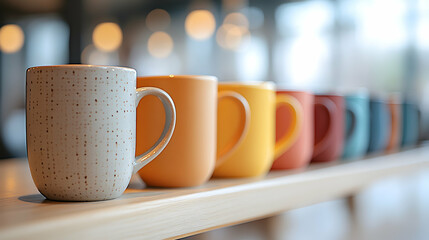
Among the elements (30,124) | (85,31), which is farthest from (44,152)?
(85,31)

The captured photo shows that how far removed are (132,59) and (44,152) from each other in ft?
2.92

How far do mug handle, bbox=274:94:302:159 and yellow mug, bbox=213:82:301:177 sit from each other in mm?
52

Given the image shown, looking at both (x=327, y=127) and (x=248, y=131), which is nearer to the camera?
(x=248, y=131)

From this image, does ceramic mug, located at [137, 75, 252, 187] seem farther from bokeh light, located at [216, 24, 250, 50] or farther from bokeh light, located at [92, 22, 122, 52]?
bokeh light, located at [216, 24, 250, 50]

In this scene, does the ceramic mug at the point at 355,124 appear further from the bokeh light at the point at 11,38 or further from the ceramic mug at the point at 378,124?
the bokeh light at the point at 11,38

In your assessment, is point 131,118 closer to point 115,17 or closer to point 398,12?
point 115,17

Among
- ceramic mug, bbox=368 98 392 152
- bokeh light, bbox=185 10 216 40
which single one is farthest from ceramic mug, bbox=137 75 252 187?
bokeh light, bbox=185 10 216 40

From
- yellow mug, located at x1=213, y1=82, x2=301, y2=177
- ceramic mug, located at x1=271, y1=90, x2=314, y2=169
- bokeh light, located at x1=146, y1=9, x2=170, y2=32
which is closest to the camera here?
yellow mug, located at x1=213, y1=82, x2=301, y2=177

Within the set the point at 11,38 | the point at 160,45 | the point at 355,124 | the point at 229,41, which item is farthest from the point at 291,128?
the point at 229,41

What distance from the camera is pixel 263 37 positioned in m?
2.01

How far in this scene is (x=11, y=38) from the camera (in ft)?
3.18

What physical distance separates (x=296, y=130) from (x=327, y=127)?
138 mm

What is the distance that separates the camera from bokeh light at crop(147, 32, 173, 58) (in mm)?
1331

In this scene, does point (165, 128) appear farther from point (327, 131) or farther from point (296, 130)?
point (327, 131)
